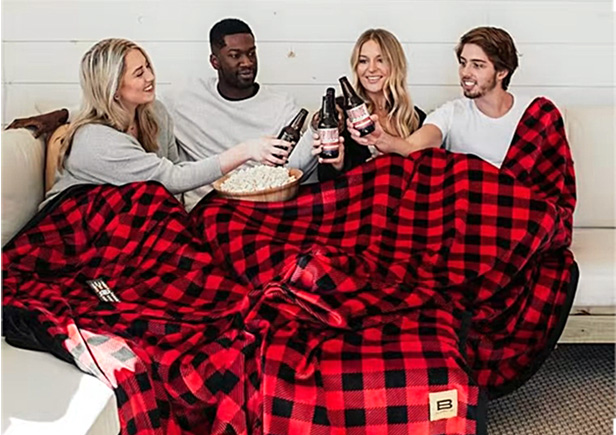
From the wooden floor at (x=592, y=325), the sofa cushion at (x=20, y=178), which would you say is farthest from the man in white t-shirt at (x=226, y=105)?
the wooden floor at (x=592, y=325)

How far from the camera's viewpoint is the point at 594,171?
109 inches

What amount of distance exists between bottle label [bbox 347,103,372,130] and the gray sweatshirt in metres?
0.42

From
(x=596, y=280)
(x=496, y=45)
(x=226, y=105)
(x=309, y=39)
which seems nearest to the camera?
(x=596, y=280)

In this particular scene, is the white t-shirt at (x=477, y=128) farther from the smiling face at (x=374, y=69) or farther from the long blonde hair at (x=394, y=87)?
the smiling face at (x=374, y=69)

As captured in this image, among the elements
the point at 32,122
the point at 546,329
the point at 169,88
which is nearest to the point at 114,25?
the point at 169,88

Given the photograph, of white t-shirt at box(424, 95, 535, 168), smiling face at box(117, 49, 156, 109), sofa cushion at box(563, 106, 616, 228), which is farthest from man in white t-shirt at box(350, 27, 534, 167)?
smiling face at box(117, 49, 156, 109)

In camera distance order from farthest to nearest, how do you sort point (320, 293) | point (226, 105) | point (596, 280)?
point (226, 105) → point (596, 280) → point (320, 293)

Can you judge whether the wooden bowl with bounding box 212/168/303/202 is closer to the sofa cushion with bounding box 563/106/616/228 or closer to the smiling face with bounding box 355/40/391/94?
the smiling face with bounding box 355/40/391/94

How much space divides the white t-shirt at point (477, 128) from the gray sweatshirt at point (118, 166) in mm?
732

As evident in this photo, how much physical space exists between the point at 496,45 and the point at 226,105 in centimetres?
85

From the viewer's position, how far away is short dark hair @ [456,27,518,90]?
2619 millimetres

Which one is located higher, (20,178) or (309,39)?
(309,39)

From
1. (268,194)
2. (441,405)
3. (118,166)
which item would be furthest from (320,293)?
(118,166)

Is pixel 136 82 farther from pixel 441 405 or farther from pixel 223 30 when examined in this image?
pixel 441 405
